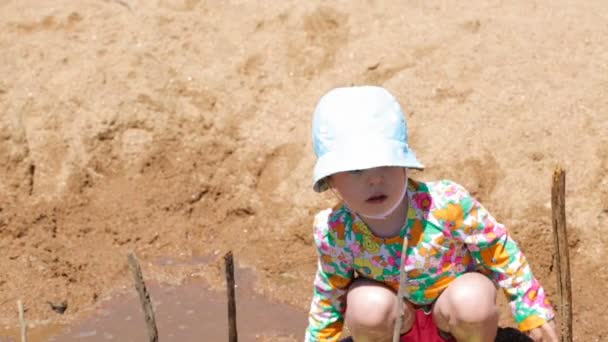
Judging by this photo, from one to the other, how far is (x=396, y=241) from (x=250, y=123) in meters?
1.46

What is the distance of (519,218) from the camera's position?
3229 millimetres

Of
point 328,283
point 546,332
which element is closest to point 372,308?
point 328,283

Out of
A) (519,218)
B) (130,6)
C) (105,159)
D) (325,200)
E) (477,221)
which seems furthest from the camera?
(130,6)

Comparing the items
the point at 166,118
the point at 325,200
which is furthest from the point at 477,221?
the point at 166,118

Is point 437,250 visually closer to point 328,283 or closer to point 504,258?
point 504,258

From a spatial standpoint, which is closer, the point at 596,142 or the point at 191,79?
the point at 596,142

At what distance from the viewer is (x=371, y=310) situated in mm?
2414

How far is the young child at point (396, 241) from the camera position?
7.34ft

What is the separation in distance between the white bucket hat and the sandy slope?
103 centimetres

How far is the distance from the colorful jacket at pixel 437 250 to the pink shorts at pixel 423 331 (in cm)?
6

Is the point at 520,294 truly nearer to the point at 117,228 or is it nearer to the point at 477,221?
the point at 477,221

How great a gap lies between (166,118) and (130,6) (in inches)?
25.2

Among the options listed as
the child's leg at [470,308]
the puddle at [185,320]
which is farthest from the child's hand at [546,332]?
the puddle at [185,320]

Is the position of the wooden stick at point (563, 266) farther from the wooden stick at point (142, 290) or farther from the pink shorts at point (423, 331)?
the wooden stick at point (142, 290)
